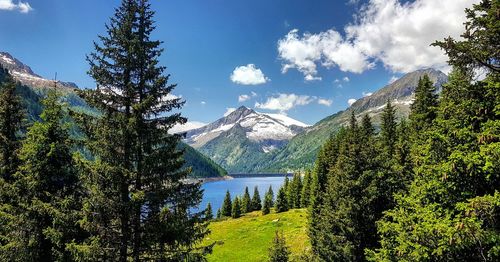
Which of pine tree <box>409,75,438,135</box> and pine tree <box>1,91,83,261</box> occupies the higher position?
pine tree <box>409,75,438,135</box>

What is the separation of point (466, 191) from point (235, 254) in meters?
55.5

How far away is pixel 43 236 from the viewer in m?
18.8

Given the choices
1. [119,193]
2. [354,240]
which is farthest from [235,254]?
[119,193]

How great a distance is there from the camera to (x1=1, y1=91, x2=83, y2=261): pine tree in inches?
716

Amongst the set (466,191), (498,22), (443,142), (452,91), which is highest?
(498,22)

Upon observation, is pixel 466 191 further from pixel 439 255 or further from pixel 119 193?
pixel 119 193

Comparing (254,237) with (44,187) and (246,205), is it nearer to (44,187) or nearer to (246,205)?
(246,205)

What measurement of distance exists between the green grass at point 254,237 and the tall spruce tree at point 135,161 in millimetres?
41157

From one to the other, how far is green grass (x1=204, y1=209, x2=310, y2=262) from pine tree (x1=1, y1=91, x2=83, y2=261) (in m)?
40.5

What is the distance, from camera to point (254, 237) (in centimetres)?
7194

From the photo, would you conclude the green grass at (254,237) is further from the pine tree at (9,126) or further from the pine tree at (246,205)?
the pine tree at (9,126)

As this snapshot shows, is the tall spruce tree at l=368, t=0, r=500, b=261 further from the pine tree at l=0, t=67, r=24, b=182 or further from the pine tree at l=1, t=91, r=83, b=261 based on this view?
the pine tree at l=0, t=67, r=24, b=182

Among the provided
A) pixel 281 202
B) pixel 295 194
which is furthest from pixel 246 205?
pixel 295 194

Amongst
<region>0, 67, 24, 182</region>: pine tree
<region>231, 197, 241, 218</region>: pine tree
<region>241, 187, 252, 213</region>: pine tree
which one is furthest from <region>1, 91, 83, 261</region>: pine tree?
<region>241, 187, 252, 213</region>: pine tree
